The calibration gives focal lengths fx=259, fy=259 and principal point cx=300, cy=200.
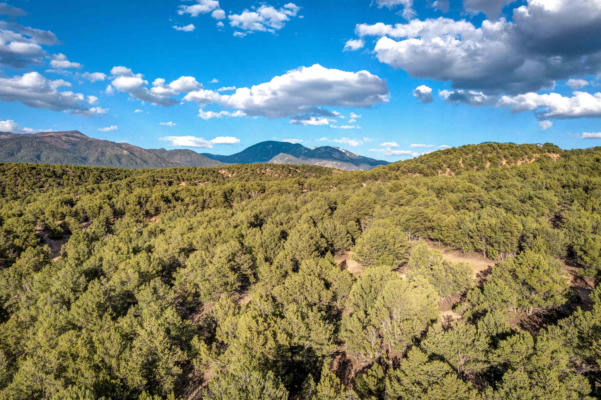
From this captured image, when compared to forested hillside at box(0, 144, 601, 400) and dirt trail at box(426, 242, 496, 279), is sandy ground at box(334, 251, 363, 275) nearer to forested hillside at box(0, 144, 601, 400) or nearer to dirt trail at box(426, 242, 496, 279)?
forested hillside at box(0, 144, 601, 400)

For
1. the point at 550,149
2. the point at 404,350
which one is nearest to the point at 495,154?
the point at 550,149

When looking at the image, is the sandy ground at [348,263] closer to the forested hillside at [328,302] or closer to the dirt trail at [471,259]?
the forested hillside at [328,302]

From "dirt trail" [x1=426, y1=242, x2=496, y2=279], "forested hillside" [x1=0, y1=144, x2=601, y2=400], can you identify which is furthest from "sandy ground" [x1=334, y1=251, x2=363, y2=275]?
"dirt trail" [x1=426, y1=242, x2=496, y2=279]

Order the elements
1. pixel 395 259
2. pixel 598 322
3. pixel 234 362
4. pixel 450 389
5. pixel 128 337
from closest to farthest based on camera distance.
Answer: pixel 450 389 < pixel 598 322 < pixel 234 362 < pixel 128 337 < pixel 395 259

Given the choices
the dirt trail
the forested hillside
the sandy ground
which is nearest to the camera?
the forested hillside

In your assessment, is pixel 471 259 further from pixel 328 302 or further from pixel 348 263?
pixel 328 302

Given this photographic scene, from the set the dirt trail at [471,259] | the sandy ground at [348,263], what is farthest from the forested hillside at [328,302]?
the sandy ground at [348,263]

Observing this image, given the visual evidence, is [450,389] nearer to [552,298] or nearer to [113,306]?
[552,298]

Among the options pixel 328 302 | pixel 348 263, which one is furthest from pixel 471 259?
pixel 328 302
